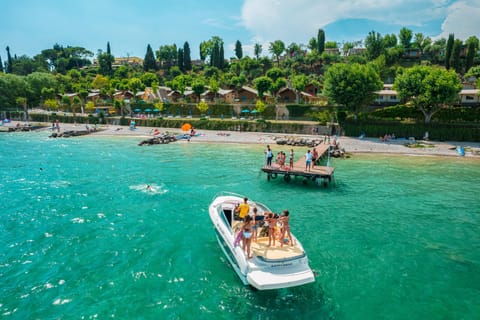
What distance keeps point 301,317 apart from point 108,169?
3115 cm

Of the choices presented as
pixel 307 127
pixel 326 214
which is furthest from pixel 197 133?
pixel 326 214

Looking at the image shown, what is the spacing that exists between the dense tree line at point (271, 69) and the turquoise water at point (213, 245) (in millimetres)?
24930

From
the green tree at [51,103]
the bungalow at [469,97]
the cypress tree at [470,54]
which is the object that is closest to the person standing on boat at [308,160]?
the bungalow at [469,97]

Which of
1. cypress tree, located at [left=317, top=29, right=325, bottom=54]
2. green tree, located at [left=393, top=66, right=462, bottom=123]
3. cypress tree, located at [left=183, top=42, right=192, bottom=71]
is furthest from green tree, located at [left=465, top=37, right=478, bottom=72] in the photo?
cypress tree, located at [left=183, top=42, right=192, bottom=71]

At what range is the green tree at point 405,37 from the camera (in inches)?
5241

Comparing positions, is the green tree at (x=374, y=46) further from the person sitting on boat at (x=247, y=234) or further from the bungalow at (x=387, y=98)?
the person sitting on boat at (x=247, y=234)

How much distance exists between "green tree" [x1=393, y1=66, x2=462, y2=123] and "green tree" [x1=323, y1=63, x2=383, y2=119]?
14.3ft

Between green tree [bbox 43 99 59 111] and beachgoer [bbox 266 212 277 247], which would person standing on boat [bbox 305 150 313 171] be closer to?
beachgoer [bbox 266 212 277 247]

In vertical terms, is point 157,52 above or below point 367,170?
above

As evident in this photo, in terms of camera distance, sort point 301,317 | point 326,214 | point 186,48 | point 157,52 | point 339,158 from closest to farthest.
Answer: point 301,317 → point 326,214 → point 339,158 → point 186,48 → point 157,52

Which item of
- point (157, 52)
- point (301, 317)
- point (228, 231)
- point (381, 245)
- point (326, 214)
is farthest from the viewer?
point (157, 52)

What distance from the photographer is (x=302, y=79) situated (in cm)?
7506

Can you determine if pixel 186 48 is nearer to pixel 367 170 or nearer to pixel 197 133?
pixel 197 133

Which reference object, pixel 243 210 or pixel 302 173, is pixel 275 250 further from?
pixel 302 173
